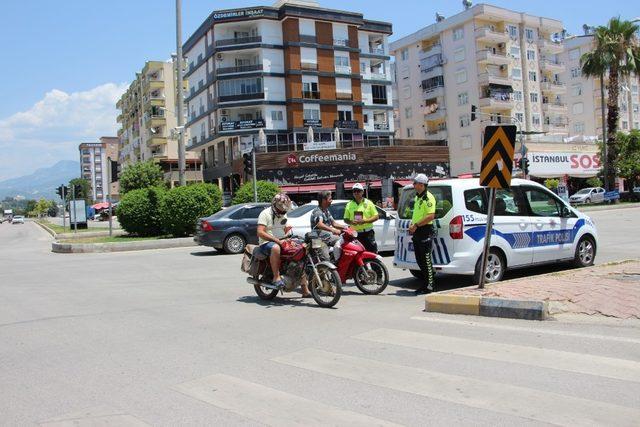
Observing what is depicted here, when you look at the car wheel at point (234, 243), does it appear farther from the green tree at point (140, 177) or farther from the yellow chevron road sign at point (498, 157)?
the green tree at point (140, 177)

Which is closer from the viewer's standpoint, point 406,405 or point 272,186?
point 406,405

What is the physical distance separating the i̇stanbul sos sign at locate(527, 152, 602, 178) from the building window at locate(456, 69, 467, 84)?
12.5 metres

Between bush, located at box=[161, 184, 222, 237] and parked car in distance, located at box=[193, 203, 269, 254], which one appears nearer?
parked car in distance, located at box=[193, 203, 269, 254]

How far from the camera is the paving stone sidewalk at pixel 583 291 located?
7.00 meters

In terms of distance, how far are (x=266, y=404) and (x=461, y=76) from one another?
214 feet

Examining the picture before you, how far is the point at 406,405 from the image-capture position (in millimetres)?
4230

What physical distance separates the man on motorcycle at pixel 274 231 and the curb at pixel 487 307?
7.56ft

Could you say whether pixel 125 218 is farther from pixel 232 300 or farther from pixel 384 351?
pixel 384 351

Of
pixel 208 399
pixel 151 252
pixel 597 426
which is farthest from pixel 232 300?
pixel 151 252

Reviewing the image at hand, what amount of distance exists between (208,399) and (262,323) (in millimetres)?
2964

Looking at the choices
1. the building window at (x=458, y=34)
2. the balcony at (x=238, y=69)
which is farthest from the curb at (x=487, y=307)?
the building window at (x=458, y=34)

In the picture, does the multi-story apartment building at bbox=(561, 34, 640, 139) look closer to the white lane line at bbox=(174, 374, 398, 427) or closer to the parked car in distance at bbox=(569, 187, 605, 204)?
the parked car in distance at bbox=(569, 187, 605, 204)

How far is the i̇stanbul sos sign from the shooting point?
2285 inches

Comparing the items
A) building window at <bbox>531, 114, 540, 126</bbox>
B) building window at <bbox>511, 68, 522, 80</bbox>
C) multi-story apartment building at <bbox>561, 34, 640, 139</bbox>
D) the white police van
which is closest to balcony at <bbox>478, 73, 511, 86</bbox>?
building window at <bbox>511, 68, 522, 80</bbox>
